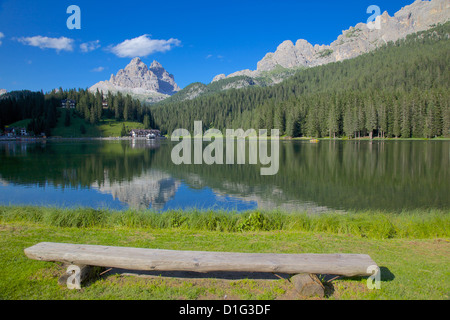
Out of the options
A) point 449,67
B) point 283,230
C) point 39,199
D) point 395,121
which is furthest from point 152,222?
point 449,67

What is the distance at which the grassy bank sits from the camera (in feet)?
20.8

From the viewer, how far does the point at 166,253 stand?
6.61m

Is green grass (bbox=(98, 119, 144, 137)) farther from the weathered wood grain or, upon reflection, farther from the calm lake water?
the weathered wood grain

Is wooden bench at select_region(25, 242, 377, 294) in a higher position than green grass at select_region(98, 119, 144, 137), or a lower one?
lower

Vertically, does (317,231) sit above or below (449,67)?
below

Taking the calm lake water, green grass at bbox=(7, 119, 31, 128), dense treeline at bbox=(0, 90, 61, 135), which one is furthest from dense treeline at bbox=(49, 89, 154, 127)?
the calm lake water

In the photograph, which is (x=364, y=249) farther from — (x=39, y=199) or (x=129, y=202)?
(x=39, y=199)

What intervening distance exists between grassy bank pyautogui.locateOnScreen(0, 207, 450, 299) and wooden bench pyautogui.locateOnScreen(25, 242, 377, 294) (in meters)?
0.57

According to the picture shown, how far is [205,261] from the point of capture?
623 centimetres

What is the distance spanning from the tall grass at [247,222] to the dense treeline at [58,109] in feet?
531

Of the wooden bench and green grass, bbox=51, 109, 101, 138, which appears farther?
green grass, bbox=51, 109, 101, 138

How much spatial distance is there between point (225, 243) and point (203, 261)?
374cm

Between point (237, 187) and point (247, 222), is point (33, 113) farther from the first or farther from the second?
point (247, 222)
